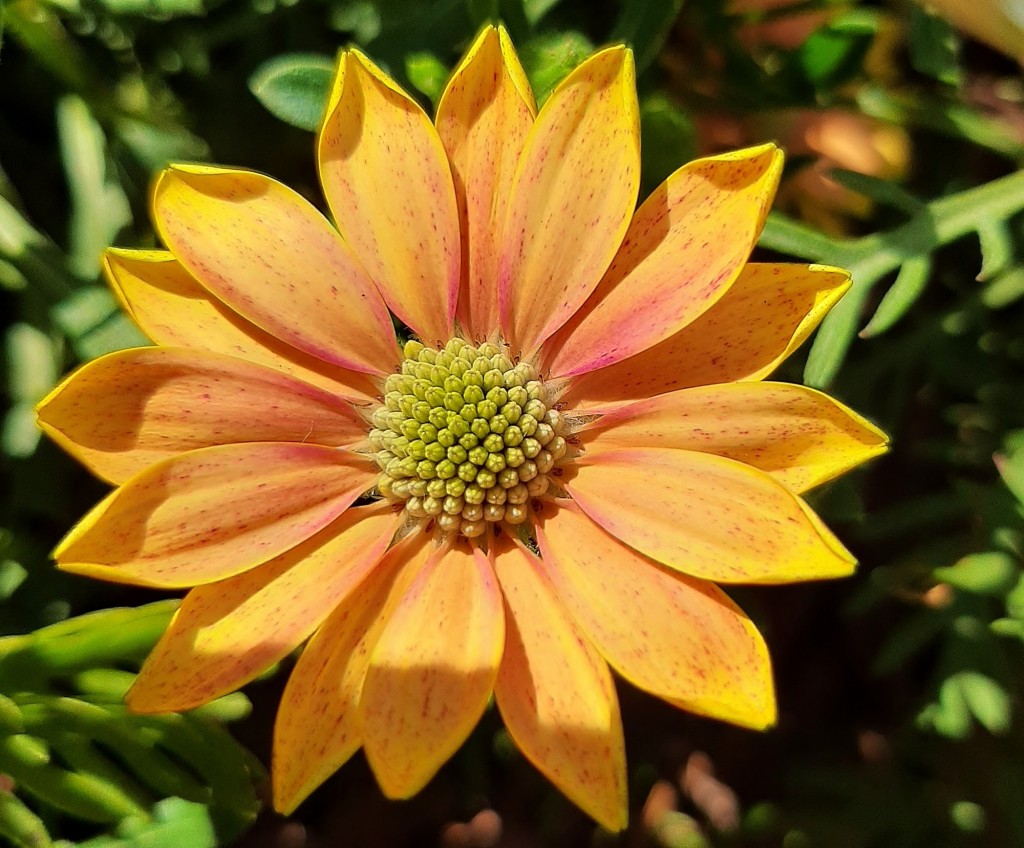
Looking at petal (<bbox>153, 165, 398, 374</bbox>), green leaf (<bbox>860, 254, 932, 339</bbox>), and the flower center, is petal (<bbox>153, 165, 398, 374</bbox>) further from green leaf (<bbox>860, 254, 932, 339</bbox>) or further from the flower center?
green leaf (<bbox>860, 254, 932, 339</bbox>)

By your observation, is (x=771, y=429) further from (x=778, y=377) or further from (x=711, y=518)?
(x=778, y=377)

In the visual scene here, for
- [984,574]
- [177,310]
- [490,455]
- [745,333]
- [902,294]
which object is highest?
[177,310]

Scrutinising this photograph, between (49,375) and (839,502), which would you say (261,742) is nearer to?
(49,375)

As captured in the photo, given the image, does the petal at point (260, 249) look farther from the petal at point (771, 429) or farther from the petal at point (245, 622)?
the petal at point (771, 429)

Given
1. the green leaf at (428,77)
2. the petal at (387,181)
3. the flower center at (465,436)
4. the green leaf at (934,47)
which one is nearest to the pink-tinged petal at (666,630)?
the flower center at (465,436)

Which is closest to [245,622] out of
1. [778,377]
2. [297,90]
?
[297,90]

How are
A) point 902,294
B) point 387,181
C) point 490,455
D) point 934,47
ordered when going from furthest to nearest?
point 934,47 → point 902,294 → point 490,455 → point 387,181

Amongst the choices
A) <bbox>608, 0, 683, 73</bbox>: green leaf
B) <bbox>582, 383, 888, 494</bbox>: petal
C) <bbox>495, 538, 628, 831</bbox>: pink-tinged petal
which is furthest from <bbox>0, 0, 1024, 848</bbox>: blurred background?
<bbox>495, 538, 628, 831</bbox>: pink-tinged petal
